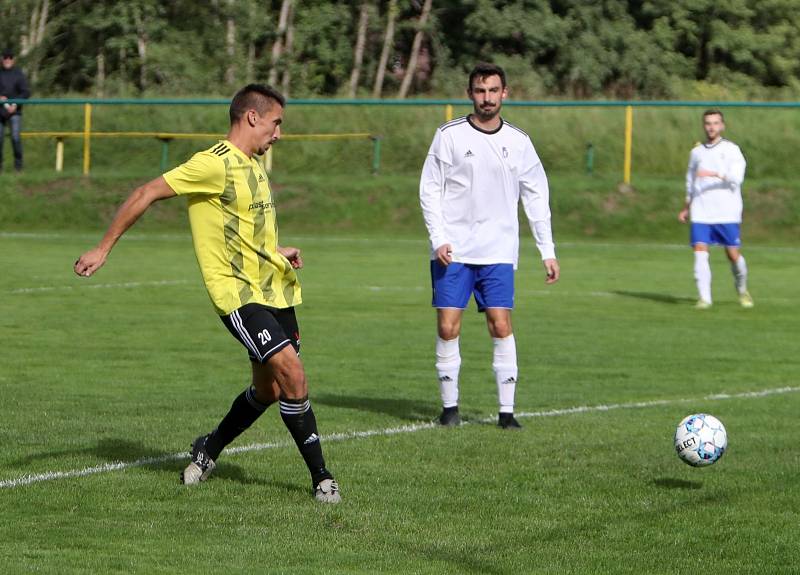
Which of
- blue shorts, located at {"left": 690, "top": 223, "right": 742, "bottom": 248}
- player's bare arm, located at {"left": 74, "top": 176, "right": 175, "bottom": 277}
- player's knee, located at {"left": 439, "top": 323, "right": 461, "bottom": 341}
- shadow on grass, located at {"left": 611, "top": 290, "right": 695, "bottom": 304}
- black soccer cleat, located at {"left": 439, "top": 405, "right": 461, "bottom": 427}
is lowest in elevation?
shadow on grass, located at {"left": 611, "top": 290, "right": 695, "bottom": 304}

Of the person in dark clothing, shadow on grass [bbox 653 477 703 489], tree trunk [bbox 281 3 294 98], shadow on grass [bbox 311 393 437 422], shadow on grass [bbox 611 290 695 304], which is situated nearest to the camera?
shadow on grass [bbox 653 477 703 489]

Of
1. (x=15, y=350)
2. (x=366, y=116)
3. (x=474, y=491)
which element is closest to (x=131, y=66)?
(x=366, y=116)

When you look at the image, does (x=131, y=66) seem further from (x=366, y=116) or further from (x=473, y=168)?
(x=473, y=168)

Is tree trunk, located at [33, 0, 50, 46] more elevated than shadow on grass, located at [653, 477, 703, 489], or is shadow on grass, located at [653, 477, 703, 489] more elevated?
tree trunk, located at [33, 0, 50, 46]

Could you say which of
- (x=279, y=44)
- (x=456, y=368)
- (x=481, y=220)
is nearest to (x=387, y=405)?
(x=456, y=368)

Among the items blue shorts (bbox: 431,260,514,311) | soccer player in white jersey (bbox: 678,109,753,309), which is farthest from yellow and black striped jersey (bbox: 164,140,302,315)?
soccer player in white jersey (bbox: 678,109,753,309)

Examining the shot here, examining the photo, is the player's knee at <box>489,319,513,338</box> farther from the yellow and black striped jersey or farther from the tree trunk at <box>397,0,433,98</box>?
the tree trunk at <box>397,0,433,98</box>

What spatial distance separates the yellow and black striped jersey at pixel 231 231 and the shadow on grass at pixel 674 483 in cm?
216

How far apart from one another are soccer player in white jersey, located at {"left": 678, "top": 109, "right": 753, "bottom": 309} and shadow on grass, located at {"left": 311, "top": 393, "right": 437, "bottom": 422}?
26.2 ft

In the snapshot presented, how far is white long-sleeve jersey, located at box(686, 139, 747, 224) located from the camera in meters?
18.2

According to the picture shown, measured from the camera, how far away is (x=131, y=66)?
151 ft

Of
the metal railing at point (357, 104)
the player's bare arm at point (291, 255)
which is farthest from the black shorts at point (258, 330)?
the metal railing at point (357, 104)

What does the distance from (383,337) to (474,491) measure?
7.37 metres

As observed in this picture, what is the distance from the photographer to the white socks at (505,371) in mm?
9641
